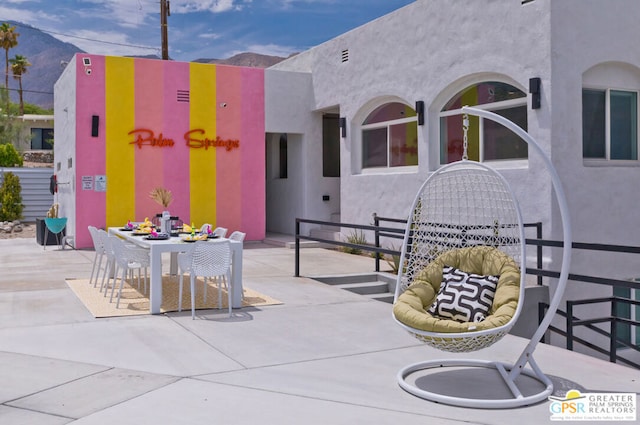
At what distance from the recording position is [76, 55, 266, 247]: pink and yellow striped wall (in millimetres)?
14109

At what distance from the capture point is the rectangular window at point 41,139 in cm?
3909

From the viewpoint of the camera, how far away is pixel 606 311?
31.2 ft

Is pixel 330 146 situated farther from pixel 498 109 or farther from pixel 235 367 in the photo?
pixel 235 367

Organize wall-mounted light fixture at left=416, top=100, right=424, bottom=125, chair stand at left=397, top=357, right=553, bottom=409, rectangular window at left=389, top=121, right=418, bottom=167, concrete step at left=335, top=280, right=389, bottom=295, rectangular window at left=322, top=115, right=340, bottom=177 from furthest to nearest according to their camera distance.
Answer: rectangular window at left=322, top=115, right=340, bottom=177, rectangular window at left=389, top=121, right=418, bottom=167, wall-mounted light fixture at left=416, top=100, right=424, bottom=125, concrete step at left=335, top=280, right=389, bottom=295, chair stand at left=397, top=357, right=553, bottom=409

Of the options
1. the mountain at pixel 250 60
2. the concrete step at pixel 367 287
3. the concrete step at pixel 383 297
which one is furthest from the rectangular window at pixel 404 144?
the mountain at pixel 250 60

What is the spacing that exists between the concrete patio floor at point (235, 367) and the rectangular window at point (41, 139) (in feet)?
110

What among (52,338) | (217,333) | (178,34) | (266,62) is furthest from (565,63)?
(178,34)

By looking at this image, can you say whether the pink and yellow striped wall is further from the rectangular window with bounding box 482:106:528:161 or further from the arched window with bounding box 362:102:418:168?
the rectangular window with bounding box 482:106:528:161

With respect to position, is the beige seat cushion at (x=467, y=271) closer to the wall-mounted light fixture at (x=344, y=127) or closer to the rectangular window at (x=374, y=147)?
the rectangular window at (x=374, y=147)

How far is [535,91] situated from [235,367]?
627cm

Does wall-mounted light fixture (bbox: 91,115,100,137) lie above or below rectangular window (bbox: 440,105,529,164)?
above

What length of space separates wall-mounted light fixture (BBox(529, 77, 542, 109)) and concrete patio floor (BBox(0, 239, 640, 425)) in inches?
147

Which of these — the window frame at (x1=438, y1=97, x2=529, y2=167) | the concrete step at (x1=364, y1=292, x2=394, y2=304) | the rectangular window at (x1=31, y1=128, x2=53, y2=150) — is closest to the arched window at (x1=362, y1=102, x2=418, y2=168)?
the window frame at (x1=438, y1=97, x2=529, y2=167)

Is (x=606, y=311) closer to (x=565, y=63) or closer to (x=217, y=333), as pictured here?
(x=565, y=63)
